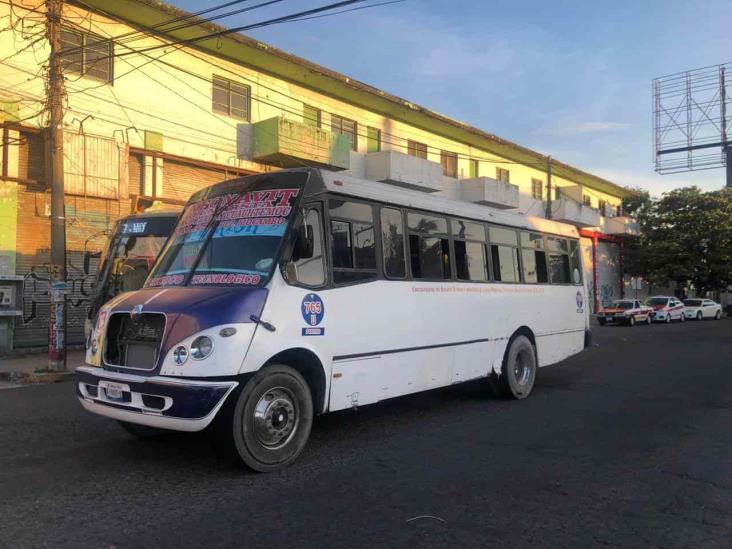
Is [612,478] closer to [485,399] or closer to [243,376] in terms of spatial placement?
[243,376]

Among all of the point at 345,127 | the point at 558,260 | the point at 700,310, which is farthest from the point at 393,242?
the point at 700,310

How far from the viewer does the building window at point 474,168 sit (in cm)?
3144

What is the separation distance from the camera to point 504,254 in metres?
9.18

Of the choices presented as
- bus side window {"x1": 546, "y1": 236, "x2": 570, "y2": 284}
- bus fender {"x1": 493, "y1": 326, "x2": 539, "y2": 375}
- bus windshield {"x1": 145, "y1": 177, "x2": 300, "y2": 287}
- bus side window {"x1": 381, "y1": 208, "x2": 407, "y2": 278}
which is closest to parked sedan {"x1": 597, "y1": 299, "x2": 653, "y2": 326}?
bus side window {"x1": 546, "y1": 236, "x2": 570, "y2": 284}

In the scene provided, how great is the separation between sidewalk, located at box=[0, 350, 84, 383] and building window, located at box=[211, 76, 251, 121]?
30.1 feet

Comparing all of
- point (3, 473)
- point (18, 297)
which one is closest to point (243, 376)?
point (3, 473)

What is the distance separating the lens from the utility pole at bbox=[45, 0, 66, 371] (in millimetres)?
11992

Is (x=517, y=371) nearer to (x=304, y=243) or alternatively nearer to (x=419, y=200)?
(x=419, y=200)

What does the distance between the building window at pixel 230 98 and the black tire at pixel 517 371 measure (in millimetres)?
14111

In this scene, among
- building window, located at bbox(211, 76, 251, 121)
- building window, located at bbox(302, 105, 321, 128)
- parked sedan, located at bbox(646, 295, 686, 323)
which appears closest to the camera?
building window, located at bbox(211, 76, 251, 121)

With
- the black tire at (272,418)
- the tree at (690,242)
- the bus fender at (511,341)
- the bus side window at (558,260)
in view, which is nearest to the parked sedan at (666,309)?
the tree at (690,242)

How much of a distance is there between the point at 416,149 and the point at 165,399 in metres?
24.3

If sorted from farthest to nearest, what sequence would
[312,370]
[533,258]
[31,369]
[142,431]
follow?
[31,369] < [533,258] < [142,431] < [312,370]

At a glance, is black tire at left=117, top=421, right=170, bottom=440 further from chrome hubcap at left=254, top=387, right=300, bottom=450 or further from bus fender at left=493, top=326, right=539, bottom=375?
bus fender at left=493, top=326, right=539, bottom=375
